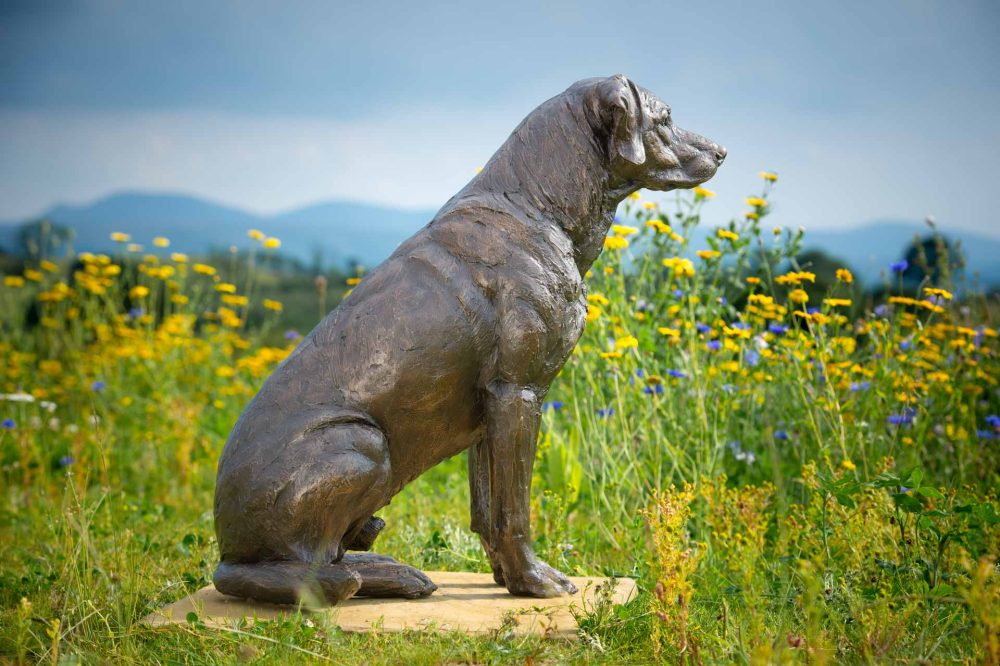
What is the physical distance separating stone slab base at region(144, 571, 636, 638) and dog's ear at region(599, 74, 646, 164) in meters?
1.67

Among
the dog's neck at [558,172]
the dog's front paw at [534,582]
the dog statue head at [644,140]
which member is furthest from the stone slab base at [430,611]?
the dog statue head at [644,140]

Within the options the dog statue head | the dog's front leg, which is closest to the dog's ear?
the dog statue head

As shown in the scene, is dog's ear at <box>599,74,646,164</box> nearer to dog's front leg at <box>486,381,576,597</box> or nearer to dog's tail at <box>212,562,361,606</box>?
dog's front leg at <box>486,381,576,597</box>

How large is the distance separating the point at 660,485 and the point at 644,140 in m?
2.26

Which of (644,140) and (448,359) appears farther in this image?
(644,140)

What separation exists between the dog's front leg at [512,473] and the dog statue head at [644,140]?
966 mm

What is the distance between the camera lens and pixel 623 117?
3646 mm

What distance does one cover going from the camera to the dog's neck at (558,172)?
3744mm

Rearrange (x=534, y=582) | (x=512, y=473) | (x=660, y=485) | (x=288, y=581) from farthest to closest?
(x=660, y=485) → (x=534, y=582) → (x=512, y=473) → (x=288, y=581)

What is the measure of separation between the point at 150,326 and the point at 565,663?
5661 millimetres

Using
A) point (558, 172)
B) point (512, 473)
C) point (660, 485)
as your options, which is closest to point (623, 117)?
point (558, 172)

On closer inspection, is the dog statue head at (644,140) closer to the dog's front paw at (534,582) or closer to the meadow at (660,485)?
the meadow at (660,485)

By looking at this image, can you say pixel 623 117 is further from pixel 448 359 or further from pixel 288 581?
pixel 288 581

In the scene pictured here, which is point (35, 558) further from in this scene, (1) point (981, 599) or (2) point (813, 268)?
(2) point (813, 268)
